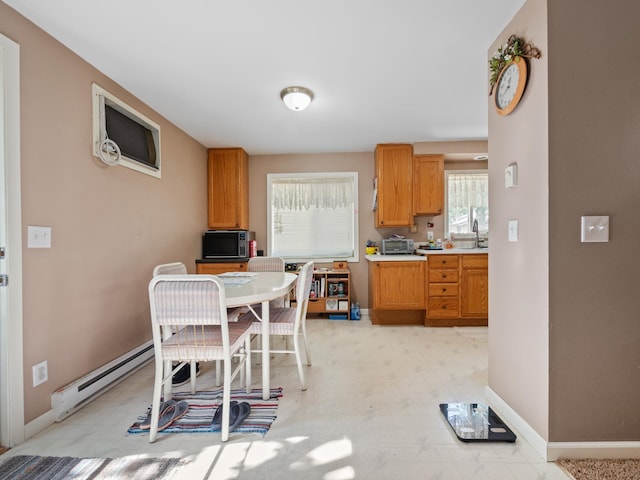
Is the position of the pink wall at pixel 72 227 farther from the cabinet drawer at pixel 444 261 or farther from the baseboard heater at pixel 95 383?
the cabinet drawer at pixel 444 261

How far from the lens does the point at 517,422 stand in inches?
67.2

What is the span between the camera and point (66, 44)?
6.53 feet

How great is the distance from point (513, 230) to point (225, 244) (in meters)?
3.32

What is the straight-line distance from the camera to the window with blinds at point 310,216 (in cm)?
458

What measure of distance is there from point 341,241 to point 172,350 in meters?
3.18

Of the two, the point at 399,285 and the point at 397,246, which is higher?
the point at 397,246

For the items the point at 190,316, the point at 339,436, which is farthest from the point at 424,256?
the point at 190,316

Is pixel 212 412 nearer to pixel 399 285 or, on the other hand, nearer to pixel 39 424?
pixel 39 424

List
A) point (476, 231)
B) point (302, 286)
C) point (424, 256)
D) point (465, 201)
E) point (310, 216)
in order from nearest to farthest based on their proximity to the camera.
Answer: point (302, 286), point (424, 256), point (476, 231), point (465, 201), point (310, 216)

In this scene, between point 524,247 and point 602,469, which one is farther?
A: point 524,247

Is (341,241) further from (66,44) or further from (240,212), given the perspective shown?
(66,44)

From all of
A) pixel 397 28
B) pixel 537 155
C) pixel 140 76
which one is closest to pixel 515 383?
pixel 537 155

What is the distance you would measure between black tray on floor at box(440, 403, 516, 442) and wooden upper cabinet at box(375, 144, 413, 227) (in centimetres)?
256

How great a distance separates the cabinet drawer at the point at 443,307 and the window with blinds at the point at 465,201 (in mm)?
1076
